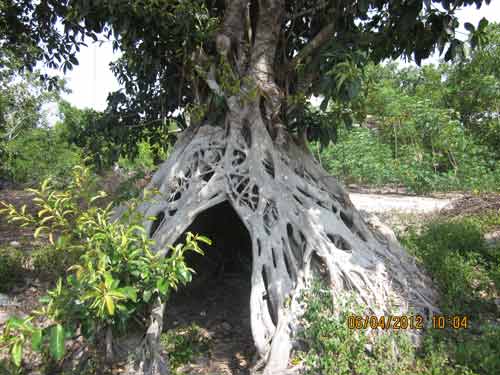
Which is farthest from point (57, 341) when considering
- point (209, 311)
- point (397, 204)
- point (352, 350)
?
point (397, 204)

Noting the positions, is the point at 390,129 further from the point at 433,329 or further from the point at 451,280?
the point at 433,329

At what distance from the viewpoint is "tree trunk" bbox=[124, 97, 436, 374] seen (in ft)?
9.95

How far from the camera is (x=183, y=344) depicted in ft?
10.9

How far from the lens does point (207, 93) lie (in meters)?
4.47

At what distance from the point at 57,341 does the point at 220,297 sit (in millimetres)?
2732

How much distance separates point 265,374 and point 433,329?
1439 mm

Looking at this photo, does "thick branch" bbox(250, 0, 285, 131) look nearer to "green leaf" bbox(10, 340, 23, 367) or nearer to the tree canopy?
the tree canopy

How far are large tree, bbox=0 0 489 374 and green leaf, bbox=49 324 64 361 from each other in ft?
3.00

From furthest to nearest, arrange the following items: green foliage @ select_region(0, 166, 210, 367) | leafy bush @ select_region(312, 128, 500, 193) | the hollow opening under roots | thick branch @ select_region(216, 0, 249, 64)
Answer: leafy bush @ select_region(312, 128, 500, 193), thick branch @ select_region(216, 0, 249, 64), the hollow opening under roots, green foliage @ select_region(0, 166, 210, 367)

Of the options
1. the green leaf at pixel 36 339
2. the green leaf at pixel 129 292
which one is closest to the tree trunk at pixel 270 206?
the green leaf at pixel 129 292

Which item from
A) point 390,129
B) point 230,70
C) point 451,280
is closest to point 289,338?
point 451,280

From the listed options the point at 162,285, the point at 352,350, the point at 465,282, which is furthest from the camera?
the point at 465,282
